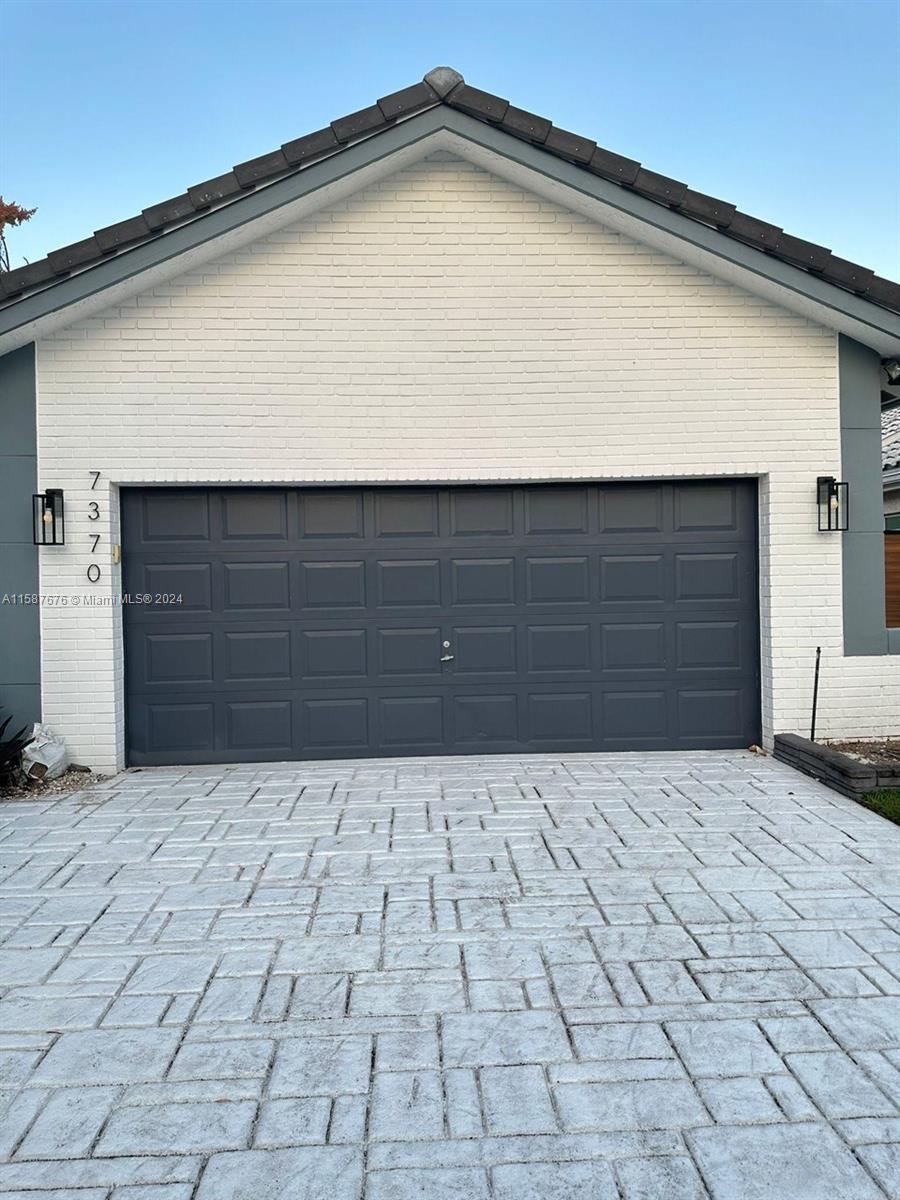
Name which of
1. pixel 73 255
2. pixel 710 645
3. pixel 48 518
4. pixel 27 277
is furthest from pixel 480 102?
pixel 710 645

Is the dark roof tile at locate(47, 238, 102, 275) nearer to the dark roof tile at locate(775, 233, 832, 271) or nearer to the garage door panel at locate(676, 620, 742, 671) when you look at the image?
the dark roof tile at locate(775, 233, 832, 271)

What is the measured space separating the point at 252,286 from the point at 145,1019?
553cm

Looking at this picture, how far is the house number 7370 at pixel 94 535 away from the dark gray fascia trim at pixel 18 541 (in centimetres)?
43

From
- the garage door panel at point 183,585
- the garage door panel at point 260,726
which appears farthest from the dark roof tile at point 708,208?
the garage door panel at point 260,726

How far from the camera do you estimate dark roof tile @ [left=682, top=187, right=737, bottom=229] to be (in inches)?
252

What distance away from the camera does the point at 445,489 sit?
7.41m

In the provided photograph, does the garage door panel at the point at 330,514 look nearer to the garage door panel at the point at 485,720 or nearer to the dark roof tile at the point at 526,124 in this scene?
the garage door panel at the point at 485,720

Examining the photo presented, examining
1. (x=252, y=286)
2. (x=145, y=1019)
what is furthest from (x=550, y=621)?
(x=145, y=1019)

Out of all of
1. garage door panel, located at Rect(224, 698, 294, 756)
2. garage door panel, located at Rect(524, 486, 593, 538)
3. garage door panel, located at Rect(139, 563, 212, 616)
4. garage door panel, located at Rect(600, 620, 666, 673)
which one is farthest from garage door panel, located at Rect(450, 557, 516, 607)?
garage door panel, located at Rect(139, 563, 212, 616)

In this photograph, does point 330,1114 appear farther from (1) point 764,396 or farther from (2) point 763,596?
(1) point 764,396

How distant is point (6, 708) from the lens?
22.9ft

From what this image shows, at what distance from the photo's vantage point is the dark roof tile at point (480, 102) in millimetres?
6273

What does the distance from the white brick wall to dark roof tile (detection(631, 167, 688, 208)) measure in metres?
0.79

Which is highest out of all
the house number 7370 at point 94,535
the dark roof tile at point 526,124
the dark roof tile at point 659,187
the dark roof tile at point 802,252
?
the dark roof tile at point 526,124
